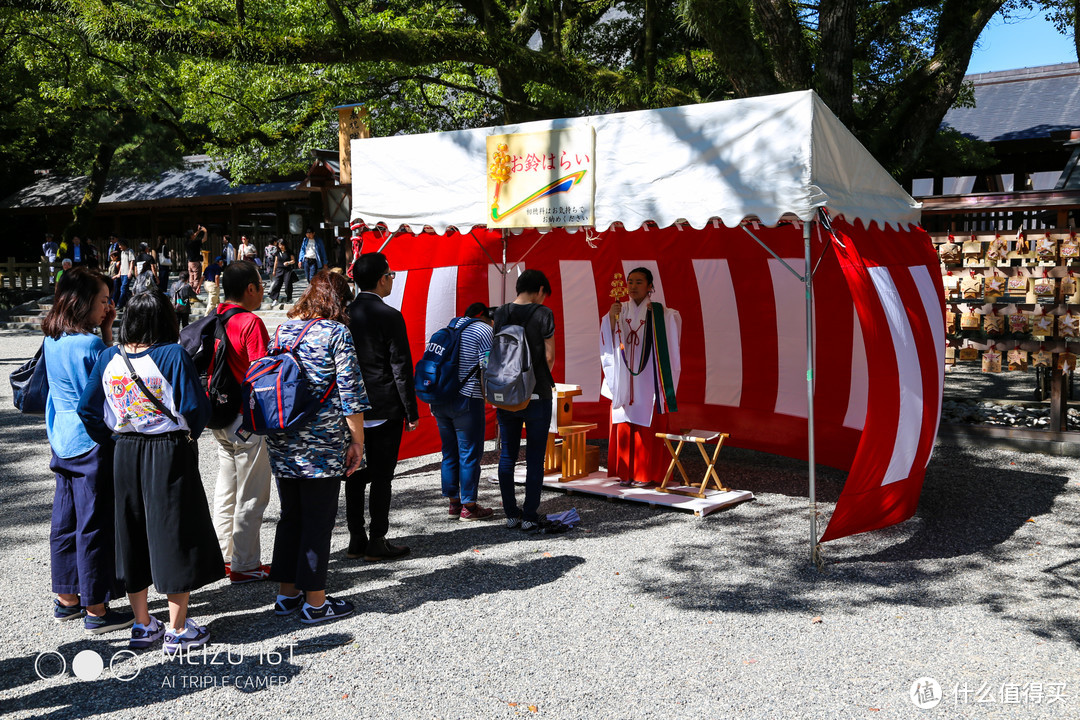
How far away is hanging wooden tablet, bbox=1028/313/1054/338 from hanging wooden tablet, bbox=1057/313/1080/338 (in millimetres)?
62

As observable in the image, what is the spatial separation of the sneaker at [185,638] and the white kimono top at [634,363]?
3.56m

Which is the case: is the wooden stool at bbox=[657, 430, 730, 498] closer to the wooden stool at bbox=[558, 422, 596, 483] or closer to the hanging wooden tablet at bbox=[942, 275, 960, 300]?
the wooden stool at bbox=[558, 422, 596, 483]

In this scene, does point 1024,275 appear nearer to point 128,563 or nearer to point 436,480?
point 436,480

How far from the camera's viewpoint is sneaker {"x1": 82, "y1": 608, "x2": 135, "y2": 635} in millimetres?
4039

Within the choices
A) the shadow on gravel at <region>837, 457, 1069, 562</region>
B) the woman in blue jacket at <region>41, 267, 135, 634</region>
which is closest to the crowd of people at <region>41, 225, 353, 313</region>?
the shadow on gravel at <region>837, 457, 1069, 562</region>

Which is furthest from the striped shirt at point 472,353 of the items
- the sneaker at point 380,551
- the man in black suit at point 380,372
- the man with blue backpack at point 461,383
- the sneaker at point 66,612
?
the sneaker at point 66,612

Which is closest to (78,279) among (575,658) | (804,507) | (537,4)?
(575,658)

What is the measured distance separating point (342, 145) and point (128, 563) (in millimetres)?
8010

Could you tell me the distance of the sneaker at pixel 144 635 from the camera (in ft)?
12.6

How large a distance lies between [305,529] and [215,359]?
3.14 ft

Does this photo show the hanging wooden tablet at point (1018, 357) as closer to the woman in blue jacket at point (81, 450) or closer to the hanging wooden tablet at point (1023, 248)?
the hanging wooden tablet at point (1023, 248)

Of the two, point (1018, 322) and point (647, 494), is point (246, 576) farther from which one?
point (1018, 322)

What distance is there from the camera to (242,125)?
17516 millimetres

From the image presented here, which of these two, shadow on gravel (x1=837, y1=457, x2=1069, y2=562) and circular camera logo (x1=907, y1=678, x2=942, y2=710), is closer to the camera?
circular camera logo (x1=907, y1=678, x2=942, y2=710)
